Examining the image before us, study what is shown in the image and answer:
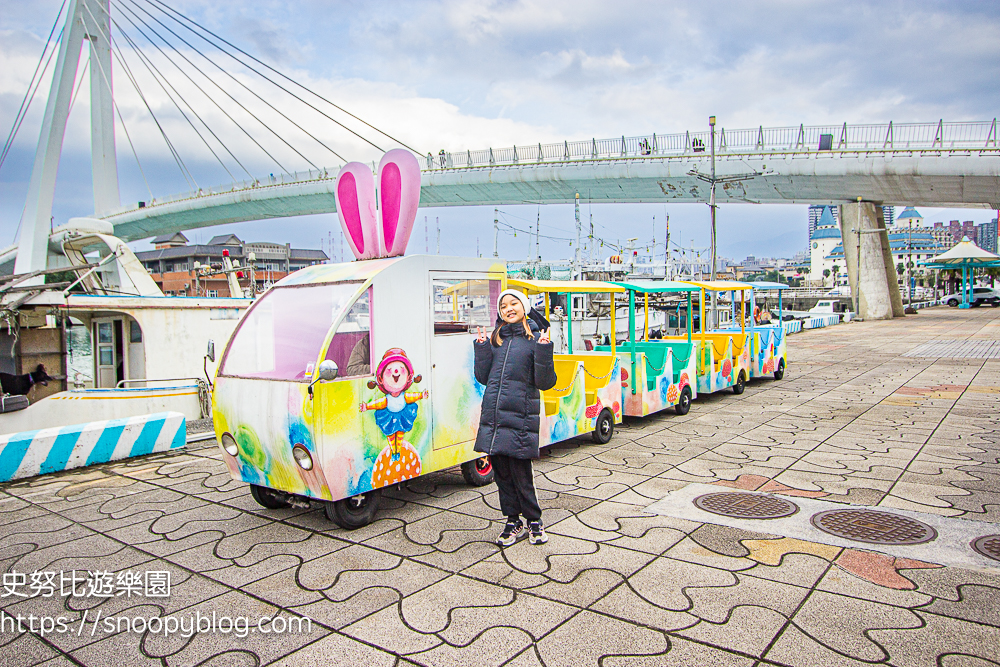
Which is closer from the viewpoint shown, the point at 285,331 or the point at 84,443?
the point at 285,331

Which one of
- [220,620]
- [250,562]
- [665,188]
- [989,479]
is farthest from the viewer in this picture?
[665,188]

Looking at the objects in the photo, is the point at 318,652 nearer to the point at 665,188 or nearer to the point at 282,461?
the point at 282,461

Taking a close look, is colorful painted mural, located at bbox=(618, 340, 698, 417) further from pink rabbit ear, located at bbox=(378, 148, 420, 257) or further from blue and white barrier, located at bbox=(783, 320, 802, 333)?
blue and white barrier, located at bbox=(783, 320, 802, 333)

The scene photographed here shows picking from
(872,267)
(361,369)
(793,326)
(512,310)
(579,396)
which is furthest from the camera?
(872,267)

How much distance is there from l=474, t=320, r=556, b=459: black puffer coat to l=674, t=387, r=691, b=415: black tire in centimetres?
569

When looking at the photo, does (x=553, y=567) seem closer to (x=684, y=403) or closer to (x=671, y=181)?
(x=684, y=403)

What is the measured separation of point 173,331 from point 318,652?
9.58 meters

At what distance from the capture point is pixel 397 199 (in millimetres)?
5352

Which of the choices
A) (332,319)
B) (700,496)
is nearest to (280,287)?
(332,319)

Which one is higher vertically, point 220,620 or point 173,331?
point 173,331

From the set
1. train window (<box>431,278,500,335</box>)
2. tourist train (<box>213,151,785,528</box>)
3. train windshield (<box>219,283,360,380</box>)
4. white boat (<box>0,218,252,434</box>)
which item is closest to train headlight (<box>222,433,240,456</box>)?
tourist train (<box>213,151,785,528</box>)

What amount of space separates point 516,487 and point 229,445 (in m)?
2.34

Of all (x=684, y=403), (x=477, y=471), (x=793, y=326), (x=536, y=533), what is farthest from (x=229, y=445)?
(x=793, y=326)

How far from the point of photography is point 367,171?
18.1 feet
